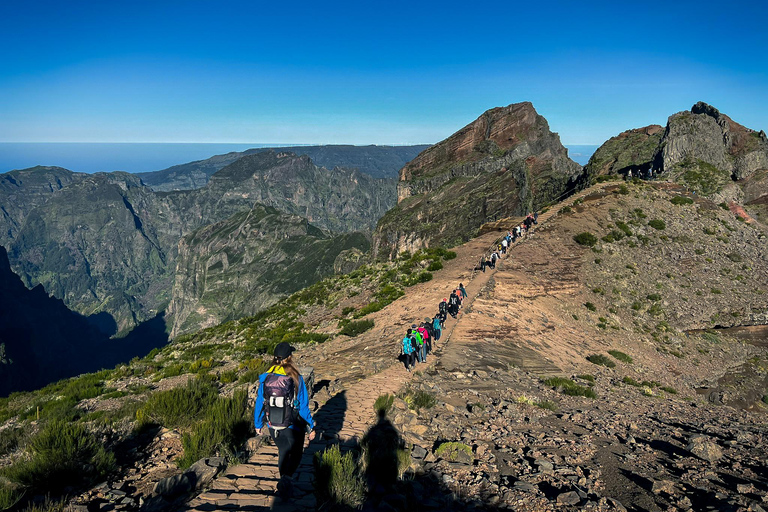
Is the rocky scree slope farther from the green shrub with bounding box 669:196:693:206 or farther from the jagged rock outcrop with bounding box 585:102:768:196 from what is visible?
the jagged rock outcrop with bounding box 585:102:768:196

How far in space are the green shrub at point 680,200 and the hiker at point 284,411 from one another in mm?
57649

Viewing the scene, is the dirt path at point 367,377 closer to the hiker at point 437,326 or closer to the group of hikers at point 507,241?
the hiker at point 437,326

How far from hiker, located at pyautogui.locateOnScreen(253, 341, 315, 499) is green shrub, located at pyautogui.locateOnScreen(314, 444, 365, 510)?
23.5 inches

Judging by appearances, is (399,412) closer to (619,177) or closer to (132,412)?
(132,412)

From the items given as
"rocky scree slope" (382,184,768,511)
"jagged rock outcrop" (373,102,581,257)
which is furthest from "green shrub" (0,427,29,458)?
"jagged rock outcrop" (373,102,581,257)

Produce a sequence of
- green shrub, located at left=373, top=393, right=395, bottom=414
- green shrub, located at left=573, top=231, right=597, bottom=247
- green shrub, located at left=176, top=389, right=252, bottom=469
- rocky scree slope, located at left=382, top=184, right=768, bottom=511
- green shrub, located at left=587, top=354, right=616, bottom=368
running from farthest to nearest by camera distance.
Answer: green shrub, located at left=573, top=231, right=597, bottom=247, green shrub, located at left=587, top=354, right=616, bottom=368, green shrub, located at left=373, top=393, right=395, bottom=414, rocky scree slope, located at left=382, top=184, right=768, bottom=511, green shrub, located at left=176, top=389, right=252, bottom=469

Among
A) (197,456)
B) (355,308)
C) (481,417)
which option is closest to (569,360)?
(481,417)

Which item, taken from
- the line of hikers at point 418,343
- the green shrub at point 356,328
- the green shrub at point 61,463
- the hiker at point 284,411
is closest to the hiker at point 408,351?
the line of hikers at point 418,343

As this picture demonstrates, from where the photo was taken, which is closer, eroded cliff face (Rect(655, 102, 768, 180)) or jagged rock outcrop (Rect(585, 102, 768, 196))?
jagged rock outcrop (Rect(585, 102, 768, 196))

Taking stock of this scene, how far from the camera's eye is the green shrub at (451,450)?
33.4ft

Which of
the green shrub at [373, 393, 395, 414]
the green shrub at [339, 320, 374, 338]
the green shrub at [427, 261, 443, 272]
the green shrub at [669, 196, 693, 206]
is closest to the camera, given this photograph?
the green shrub at [373, 393, 395, 414]

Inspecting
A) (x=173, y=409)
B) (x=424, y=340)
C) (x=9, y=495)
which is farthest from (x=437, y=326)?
(x=9, y=495)

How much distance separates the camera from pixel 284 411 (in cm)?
733

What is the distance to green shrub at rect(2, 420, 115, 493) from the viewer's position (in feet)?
26.3
